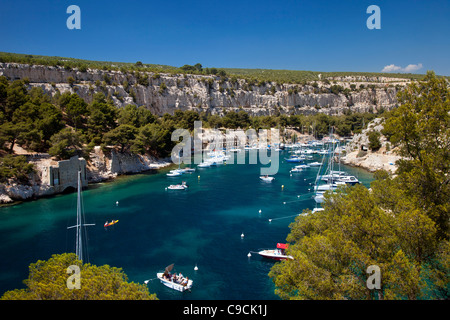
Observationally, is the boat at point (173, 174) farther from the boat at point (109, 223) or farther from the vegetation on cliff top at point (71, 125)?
the boat at point (109, 223)

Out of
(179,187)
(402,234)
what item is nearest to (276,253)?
(402,234)

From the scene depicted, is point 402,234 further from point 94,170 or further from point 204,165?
point 204,165

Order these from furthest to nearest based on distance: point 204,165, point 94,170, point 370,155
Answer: point 204,165, point 370,155, point 94,170

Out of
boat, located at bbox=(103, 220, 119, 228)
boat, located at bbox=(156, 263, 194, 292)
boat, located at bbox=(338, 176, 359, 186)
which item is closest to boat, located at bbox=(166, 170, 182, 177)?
boat, located at bbox=(103, 220, 119, 228)

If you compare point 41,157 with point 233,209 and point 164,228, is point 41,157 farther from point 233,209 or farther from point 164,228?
point 233,209
